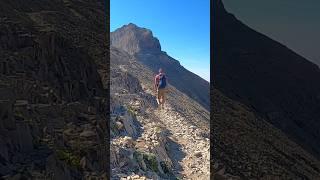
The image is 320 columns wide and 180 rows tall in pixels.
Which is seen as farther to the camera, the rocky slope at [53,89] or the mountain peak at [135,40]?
the mountain peak at [135,40]

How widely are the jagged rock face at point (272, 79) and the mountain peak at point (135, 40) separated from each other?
172 feet

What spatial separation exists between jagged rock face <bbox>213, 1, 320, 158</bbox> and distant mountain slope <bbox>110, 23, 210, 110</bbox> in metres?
40.4

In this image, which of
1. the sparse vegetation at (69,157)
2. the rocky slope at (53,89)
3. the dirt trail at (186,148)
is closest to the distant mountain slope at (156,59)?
the dirt trail at (186,148)

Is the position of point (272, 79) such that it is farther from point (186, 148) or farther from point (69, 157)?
point (186, 148)

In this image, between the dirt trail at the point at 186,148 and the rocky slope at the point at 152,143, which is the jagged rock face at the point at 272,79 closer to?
the rocky slope at the point at 152,143

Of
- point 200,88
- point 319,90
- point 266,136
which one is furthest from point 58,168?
point 200,88

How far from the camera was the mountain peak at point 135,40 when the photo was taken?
59112mm

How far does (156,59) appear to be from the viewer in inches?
2218

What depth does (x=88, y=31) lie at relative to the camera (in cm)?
567

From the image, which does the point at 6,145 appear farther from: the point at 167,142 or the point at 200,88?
the point at 200,88

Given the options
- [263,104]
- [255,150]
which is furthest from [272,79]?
[255,150]

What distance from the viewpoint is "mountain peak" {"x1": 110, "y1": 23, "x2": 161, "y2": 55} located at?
194 ft

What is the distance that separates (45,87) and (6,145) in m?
0.90

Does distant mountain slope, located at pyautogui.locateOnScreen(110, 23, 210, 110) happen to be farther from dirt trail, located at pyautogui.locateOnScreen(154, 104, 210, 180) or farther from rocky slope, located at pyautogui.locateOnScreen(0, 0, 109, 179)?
rocky slope, located at pyautogui.locateOnScreen(0, 0, 109, 179)
